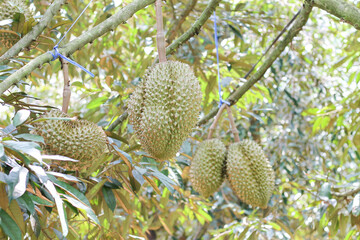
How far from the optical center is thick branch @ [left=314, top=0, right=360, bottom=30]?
952 millimetres

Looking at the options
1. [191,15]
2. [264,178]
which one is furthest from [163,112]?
[191,15]

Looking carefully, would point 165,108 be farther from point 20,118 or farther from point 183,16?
point 183,16

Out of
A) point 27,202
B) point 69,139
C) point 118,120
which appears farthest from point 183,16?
point 27,202

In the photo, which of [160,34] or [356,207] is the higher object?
[160,34]

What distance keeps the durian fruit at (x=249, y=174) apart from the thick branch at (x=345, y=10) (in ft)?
1.76

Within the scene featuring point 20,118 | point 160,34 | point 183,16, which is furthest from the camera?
point 183,16

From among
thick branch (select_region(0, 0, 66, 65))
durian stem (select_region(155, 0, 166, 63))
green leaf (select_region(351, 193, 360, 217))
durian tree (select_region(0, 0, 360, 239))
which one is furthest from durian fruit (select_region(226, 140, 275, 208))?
thick branch (select_region(0, 0, 66, 65))

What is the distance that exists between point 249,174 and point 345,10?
1.94 feet

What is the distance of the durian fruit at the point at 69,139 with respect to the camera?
0.87m

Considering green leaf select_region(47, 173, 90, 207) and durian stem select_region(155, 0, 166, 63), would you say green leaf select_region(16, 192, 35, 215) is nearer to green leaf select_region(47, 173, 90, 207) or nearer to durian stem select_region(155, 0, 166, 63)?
green leaf select_region(47, 173, 90, 207)

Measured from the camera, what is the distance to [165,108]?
94 centimetres

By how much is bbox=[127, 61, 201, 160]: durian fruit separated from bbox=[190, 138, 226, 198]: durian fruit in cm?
34

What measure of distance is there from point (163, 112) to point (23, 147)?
0.40 m

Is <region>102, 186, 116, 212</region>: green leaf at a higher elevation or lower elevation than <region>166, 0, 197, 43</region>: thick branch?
lower
